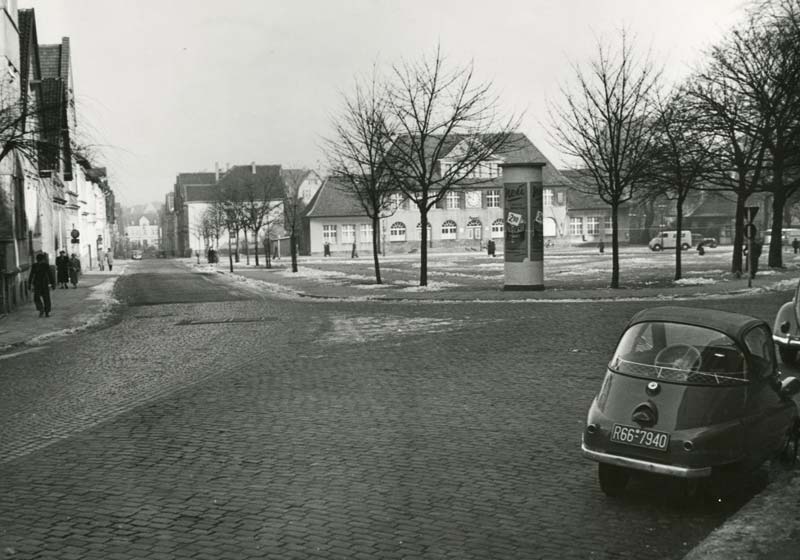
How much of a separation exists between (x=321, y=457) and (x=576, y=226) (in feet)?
280

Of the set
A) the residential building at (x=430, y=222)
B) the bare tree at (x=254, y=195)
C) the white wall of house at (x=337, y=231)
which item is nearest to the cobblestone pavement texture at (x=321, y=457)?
the bare tree at (x=254, y=195)

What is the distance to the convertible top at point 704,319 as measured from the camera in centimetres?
637

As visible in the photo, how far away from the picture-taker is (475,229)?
83.5 meters

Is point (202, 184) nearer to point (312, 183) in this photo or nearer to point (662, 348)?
point (312, 183)

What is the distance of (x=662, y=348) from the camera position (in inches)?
254

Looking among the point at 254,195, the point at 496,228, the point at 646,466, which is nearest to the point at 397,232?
the point at 496,228

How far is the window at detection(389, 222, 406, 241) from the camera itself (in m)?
81.4

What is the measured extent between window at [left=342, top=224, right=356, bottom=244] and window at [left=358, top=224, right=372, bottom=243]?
621 millimetres

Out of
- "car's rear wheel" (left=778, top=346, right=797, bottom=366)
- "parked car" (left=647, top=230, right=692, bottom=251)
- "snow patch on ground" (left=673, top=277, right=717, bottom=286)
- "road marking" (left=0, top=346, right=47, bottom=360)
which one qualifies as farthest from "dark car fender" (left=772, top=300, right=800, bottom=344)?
"parked car" (left=647, top=230, right=692, bottom=251)

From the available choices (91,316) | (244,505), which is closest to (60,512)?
(244,505)

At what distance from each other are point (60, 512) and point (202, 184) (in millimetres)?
128375

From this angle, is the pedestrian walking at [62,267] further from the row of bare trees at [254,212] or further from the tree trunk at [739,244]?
the tree trunk at [739,244]

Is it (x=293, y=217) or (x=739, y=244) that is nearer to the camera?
(x=739, y=244)

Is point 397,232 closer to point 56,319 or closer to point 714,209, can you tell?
point 714,209
